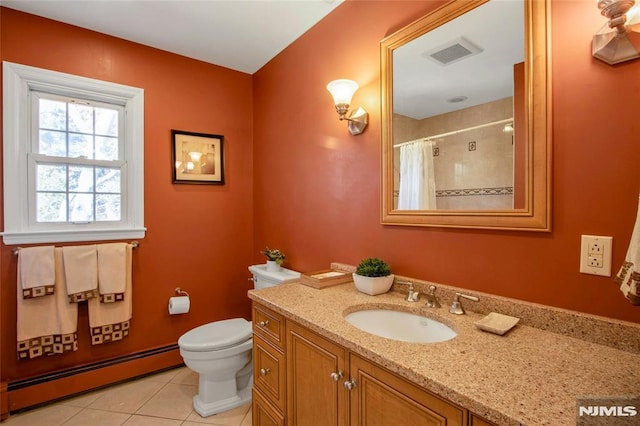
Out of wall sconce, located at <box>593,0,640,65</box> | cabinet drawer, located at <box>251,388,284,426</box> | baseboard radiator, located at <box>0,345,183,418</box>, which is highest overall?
wall sconce, located at <box>593,0,640,65</box>

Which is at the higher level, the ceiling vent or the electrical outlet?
the ceiling vent

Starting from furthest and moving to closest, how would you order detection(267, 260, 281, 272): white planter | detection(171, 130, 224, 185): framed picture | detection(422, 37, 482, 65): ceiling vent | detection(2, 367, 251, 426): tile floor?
1. detection(171, 130, 224, 185): framed picture
2. detection(267, 260, 281, 272): white planter
3. detection(2, 367, 251, 426): tile floor
4. detection(422, 37, 482, 65): ceiling vent

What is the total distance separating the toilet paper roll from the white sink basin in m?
1.66

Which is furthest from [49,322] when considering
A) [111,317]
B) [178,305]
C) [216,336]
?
[216,336]

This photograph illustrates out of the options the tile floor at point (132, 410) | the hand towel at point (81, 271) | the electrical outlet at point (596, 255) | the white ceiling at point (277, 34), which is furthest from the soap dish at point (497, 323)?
the hand towel at point (81, 271)

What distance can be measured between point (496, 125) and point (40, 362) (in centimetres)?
297

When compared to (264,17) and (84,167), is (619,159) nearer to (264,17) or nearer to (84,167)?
(264,17)

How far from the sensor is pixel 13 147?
6.37 feet

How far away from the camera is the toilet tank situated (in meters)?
2.11

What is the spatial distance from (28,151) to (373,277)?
7.64 ft

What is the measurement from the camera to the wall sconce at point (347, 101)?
5.52 ft

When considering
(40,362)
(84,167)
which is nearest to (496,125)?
(84,167)

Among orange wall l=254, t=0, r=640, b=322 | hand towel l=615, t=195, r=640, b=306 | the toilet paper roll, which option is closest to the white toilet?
the toilet paper roll

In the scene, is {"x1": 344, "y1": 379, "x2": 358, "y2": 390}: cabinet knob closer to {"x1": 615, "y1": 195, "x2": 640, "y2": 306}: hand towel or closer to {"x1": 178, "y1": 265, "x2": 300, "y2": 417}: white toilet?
{"x1": 615, "y1": 195, "x2": 640, "y2": 306}: hand towel
